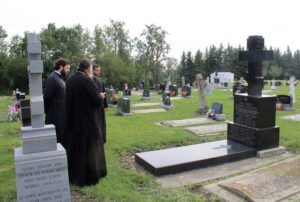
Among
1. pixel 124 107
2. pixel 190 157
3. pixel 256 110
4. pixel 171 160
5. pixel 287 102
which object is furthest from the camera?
pixel 287 102

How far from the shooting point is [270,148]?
6266 mm

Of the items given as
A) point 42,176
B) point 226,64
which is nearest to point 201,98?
point 42,176

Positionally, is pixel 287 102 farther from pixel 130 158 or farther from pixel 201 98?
pixel 130 158

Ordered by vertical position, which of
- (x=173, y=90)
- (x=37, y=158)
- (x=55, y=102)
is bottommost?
(x=37, y=158)

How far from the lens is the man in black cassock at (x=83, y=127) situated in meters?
4.27

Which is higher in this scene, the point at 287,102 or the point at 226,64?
the point at 226,64

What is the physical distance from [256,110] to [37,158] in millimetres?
4896

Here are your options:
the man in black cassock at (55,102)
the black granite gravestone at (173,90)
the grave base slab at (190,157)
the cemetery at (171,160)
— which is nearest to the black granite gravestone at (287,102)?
the cemetery at (171,160)

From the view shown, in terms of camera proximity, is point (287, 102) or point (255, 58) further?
point (287, 102)

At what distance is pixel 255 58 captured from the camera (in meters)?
6.39

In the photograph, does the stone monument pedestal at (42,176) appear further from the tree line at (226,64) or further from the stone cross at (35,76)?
the tree line at (226,64)

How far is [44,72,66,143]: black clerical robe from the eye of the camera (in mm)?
5281

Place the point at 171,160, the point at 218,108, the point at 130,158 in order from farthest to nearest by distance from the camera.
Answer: the point at 218,108 < the point at 130,158 < the point at 171,160

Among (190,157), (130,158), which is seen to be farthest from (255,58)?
(130,158)
